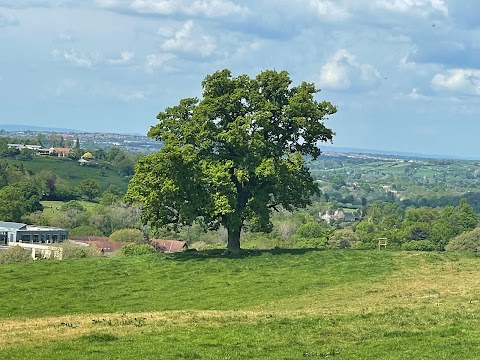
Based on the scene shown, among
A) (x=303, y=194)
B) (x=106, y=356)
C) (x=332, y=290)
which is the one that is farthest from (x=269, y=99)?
(x=106, y=356)

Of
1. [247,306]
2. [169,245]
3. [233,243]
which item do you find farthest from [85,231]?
[247,306]

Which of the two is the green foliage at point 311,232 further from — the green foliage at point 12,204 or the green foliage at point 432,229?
the green foliage at point 12,204

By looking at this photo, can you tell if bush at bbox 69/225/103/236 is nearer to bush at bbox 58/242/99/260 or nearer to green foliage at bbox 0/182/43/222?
green foliage at bbox 0/182/43/222

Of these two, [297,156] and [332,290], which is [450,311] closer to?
[332,290]

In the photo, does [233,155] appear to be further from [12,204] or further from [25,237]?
[12,204]

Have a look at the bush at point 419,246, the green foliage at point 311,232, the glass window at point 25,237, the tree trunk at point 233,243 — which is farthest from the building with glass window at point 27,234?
the tree trunk at point 233,243

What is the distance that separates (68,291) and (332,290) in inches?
560

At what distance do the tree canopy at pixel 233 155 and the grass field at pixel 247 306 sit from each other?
10.4ft

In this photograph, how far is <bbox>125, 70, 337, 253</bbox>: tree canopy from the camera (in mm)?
52156

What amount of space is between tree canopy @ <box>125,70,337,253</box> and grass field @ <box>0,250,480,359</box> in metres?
3.18

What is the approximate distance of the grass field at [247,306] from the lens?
24047 millimetres

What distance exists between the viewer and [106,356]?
2308 centimetres

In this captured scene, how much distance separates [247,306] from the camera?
125 feet


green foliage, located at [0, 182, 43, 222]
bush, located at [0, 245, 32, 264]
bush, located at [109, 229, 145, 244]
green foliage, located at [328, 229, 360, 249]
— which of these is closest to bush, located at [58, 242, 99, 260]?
bush, located at [0, 245, 32, 264]
